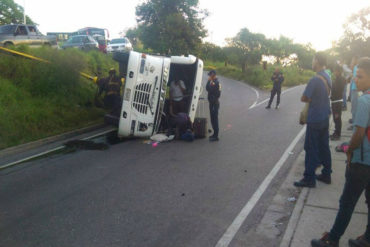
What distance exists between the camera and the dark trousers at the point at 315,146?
5852mm

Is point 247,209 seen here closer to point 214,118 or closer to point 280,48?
point 214,118

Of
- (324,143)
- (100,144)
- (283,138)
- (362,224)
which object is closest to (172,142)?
(100,144)

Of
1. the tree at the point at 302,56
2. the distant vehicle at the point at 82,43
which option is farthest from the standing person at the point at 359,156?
the tree at the point at 302,56

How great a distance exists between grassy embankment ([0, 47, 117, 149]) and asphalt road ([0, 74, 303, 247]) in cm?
279

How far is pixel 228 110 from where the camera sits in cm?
1614

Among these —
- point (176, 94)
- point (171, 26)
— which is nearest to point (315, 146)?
point (176, 94)

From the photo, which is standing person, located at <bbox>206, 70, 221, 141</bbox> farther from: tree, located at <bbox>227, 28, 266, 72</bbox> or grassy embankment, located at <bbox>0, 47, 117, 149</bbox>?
tree, located at <bbox>227, 28, 266, 72</bbox>

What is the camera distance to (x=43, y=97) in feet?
42.4

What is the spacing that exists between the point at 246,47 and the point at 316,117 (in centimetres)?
4245

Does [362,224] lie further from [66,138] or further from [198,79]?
[66,138]

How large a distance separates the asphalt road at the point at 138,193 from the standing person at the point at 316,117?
2.49 feet

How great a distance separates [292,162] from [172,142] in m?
3.35

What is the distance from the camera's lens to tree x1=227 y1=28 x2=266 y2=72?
45.6 m

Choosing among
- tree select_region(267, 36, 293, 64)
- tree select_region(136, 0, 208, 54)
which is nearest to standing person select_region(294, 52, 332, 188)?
tree select_region(136, 0, 208, 54)
